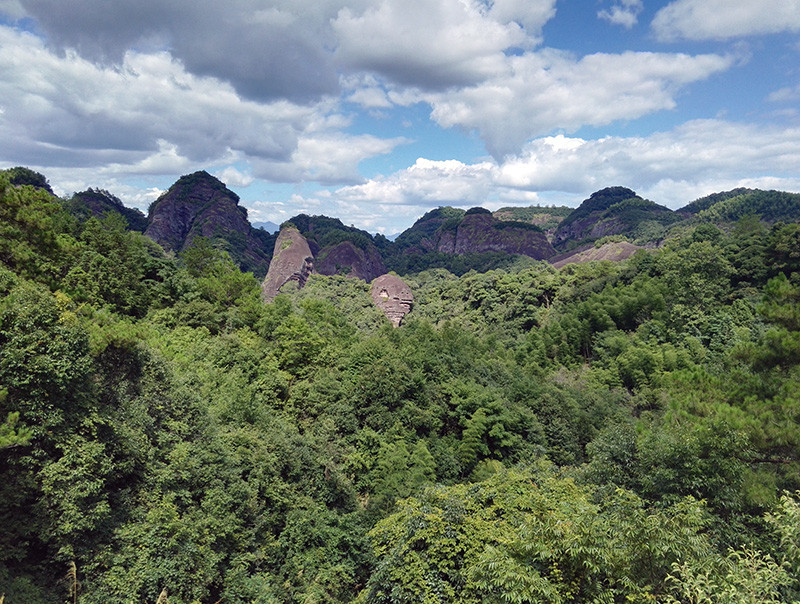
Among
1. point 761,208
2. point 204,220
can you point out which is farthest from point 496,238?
point 204,220

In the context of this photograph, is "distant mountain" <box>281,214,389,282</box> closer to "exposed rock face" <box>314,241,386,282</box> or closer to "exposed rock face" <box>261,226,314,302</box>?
"exposed rock face" <box>314,241,386,282</box>

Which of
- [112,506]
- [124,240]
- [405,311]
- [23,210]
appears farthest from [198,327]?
[405,311]

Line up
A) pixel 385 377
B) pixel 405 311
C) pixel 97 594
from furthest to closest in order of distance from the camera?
pixel 405 311 < pixel 385 377 < pixel 97 594

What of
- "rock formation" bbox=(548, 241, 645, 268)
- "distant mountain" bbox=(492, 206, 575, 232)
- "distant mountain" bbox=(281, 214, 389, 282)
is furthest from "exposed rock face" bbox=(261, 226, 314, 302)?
"distant mountain" bbox=(492, 206, 575, 232)

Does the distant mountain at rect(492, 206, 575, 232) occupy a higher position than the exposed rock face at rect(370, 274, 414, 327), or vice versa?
the distant mountain at rect(492, 206, 575, 232)

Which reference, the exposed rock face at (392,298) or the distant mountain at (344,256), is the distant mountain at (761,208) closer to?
the exposed rock face at (392,298)

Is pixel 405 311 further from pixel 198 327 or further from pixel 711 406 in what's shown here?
pixel 711 406

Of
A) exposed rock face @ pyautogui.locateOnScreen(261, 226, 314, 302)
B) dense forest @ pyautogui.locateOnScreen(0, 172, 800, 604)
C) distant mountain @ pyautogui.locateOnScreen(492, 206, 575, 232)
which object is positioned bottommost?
dense forest @ pyautogui.locateOnScreen(0, 172, 800, 604)
